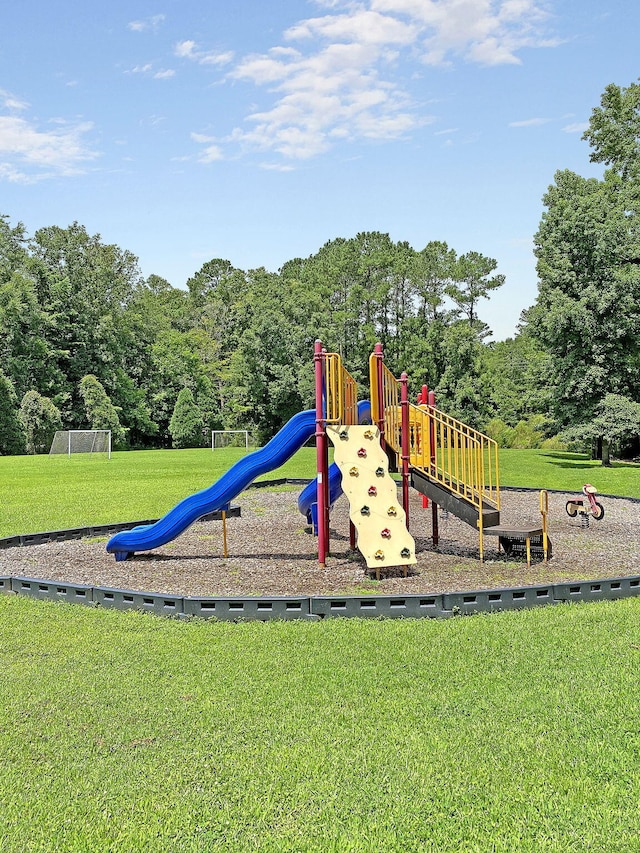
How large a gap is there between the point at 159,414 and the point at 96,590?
53303mm

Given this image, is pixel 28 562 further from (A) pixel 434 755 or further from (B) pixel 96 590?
(A) pixel 434 755

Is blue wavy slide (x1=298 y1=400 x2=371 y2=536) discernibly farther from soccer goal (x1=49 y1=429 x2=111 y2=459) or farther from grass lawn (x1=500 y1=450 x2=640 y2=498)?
soccer goal (x1=49 y1=429 x2=111 y2=459)

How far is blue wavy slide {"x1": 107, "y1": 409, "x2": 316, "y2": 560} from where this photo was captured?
32.8 feet

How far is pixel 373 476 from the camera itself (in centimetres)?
924

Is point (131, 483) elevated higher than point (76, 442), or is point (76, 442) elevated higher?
point (76, 442)

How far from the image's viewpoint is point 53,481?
77.2ft

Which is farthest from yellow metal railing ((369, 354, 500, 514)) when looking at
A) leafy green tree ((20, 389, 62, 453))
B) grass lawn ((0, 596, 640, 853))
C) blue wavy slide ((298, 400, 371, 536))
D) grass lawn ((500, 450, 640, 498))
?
leafy green tree ((20, 389, 62, 453))

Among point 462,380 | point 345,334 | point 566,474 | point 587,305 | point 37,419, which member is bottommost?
point 566,474

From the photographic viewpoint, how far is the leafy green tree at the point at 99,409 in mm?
50969

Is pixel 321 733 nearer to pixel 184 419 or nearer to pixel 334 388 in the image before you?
pixel 334 388

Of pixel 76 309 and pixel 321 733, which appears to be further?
pixel 76 309

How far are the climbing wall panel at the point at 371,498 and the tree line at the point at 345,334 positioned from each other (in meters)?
20.3

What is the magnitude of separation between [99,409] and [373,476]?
4473 cm

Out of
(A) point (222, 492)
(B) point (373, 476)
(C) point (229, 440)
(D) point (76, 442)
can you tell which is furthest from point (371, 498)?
(C) point (229, 440)
